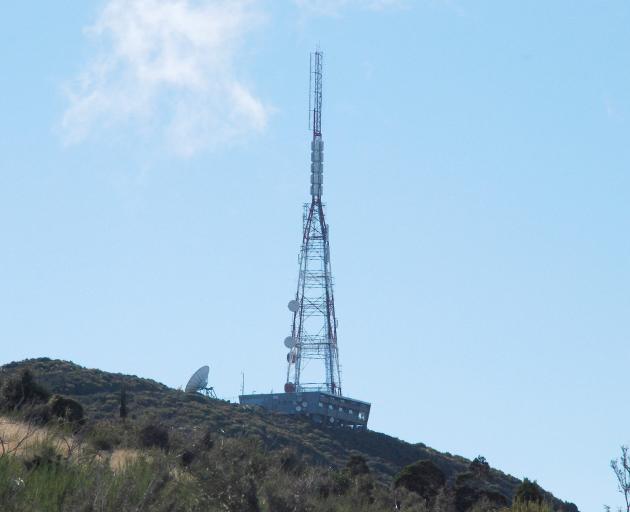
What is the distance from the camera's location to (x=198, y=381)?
2923 inches

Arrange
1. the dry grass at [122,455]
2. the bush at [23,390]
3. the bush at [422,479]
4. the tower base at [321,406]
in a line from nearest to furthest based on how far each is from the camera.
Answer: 1. the dry grass at [122,455]
2. the bush at [23,390]
3. the bush at [422,479]
4. the tower base at [321,406]

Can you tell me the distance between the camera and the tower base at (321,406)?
76.1 metres

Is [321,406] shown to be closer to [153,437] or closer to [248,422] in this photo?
[248,422]

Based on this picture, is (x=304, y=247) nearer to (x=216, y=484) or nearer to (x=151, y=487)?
(x=216, y=484)

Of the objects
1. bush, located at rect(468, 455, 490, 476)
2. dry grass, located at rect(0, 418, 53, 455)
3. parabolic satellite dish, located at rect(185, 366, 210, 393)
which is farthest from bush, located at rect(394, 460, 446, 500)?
parabolic satellite dish, located at rect(185, 366, 210, 393)

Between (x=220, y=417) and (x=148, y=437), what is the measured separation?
3700cm

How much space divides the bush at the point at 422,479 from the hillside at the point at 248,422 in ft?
40.1

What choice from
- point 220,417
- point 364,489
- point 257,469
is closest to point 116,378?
point 220,417

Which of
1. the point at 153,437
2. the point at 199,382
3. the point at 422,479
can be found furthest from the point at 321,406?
the point at 153,437

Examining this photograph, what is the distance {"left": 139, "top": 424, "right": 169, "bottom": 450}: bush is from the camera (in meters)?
25.4

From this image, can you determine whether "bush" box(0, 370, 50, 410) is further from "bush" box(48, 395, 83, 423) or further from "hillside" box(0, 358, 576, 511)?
"hillside" box(0, 358, 576, 511)

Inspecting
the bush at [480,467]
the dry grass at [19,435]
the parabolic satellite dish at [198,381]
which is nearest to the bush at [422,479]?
the bush at [480,467]

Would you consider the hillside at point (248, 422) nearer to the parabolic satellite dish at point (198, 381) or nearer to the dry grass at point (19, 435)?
the parabolic satellite dish at point (198, 381)

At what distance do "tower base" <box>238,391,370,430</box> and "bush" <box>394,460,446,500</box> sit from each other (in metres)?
36.6
